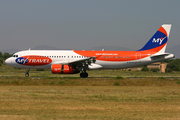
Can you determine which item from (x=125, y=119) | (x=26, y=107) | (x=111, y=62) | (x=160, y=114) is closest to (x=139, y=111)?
(x=160, y=114)

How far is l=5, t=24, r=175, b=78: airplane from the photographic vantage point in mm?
29853

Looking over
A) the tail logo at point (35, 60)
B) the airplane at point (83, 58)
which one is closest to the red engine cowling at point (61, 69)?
the airplane at point (83, 58)

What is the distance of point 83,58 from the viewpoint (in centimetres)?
3089

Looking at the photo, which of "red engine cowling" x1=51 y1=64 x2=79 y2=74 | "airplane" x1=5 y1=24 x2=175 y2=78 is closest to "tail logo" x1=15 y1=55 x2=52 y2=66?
"airplane" x1=5 y1=24 x2=175 y2=78

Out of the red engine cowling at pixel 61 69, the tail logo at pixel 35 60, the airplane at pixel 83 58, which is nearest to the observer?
the red engine cowling at pixel 61 69

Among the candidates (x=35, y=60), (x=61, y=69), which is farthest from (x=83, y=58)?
(x=35, y=60)

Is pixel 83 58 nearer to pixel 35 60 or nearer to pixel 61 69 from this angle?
pixel 61 69

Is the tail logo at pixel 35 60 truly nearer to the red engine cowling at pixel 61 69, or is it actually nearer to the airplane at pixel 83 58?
the airplane at pixel 83 58

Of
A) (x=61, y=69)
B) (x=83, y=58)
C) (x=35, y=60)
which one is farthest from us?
(x=83, y=58)

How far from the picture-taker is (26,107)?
1098 centimetres

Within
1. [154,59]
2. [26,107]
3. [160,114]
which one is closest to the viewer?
[160,114]

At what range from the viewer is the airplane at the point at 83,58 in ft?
97.9

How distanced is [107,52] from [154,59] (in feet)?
20.7

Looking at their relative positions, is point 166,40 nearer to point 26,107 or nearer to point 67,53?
point 67,53
